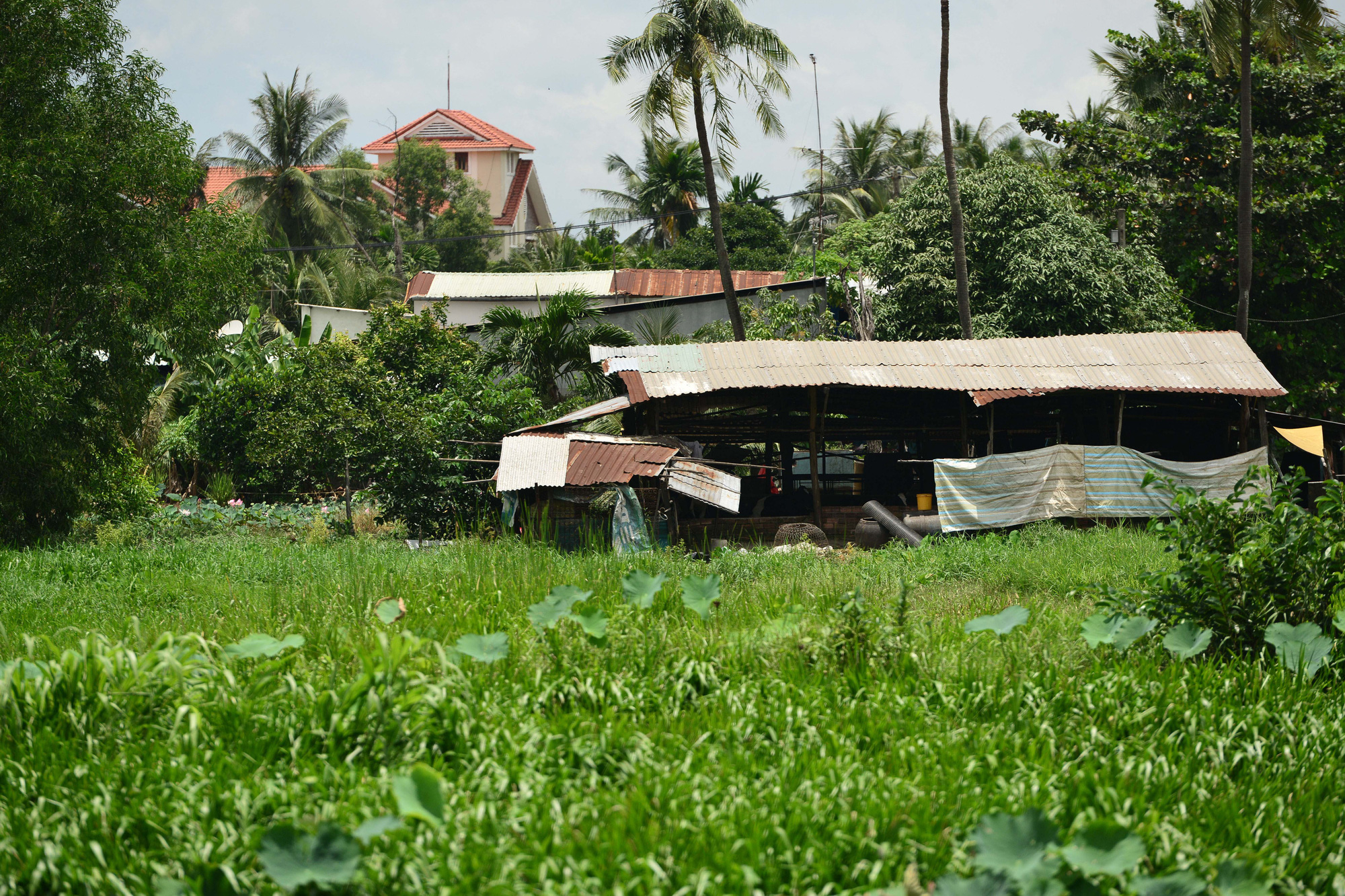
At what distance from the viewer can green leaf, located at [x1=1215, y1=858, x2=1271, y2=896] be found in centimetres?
318

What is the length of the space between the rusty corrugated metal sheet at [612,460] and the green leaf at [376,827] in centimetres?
933

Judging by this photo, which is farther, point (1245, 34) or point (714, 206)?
point (714, 206)

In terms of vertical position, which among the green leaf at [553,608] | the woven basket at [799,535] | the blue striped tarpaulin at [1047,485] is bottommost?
the woven basket at [799,535]

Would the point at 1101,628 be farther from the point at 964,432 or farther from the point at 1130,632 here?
the point at 964,432

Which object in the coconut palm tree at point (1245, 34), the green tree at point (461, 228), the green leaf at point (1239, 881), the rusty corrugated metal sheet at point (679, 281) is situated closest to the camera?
the green leaf at point (1239, 881)

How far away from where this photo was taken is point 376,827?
3.20 m

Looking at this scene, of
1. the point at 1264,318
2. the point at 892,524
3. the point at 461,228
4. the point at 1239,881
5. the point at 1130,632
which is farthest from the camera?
the point at 461,228

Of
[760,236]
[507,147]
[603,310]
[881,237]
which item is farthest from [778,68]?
[507,147]

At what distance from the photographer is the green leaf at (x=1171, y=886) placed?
10.3 feet

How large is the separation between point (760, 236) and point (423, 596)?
31.1 m

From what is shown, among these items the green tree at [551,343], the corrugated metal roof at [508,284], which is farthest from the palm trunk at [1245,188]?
the corrugated metal roof at [508,284]

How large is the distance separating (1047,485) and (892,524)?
2.29 meters

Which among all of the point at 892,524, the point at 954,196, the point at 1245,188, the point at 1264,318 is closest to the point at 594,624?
the point at 892,524

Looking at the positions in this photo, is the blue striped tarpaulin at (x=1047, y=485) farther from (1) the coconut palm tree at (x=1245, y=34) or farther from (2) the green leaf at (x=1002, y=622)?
(2) the green leaf at (x=1002, y=622)
